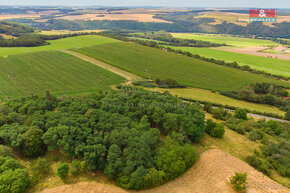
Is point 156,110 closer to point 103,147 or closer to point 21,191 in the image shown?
point 103,147

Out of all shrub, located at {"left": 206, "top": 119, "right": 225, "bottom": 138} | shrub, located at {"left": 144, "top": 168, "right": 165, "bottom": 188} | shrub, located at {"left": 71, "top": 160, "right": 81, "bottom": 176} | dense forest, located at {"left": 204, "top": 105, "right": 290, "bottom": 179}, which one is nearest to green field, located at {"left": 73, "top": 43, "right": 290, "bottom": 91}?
dense forest, located at {"left": 204, "top": 105, "right": 290, "bottom": 179}

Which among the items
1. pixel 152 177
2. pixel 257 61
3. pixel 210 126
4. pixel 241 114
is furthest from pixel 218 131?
pixel 257 61

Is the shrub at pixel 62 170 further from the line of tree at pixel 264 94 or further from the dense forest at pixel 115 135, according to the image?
the line of tree at pixel 264 94

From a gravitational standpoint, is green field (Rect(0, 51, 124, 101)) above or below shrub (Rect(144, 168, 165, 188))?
above

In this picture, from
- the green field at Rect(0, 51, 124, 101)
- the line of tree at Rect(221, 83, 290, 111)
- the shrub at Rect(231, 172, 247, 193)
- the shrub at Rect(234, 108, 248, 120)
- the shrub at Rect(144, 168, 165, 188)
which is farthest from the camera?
the line of tree at Rect(221, 83, 290, 111)

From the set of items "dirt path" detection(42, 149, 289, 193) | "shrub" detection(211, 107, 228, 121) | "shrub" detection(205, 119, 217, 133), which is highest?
"shrub" detection(205, 119, 217, 133)

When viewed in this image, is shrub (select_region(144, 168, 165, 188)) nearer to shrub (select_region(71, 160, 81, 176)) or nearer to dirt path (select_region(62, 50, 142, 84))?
shrub (select_region(71, 160, 81, 176))

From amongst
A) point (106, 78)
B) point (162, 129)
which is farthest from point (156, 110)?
point (106, 78)
